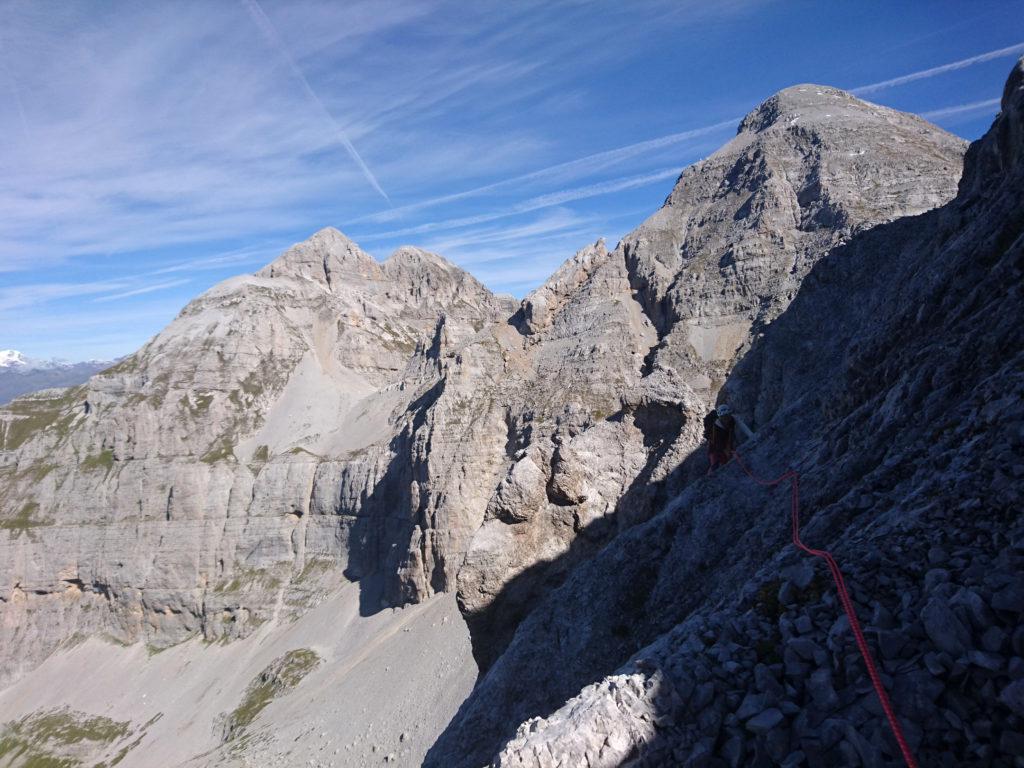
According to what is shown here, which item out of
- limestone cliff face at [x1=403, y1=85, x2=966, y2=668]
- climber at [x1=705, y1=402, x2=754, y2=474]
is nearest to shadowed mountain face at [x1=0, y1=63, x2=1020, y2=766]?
limestone cliff face at [x1=403, y1=85, x2=966, y2=668]

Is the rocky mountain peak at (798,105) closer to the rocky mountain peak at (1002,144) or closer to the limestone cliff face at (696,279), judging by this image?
the limestone cliff face at (696,279)

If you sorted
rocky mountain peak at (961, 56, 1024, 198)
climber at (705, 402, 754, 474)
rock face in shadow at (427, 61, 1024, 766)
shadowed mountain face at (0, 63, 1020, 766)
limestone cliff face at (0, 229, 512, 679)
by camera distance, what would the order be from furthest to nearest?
limestone cliff face at (0, 229, 512, 679), rocky mountain peak at (961, 56, 1024, 198), climber at (705, 402, 754, 474), shadowed mountain face at (0, 63, 1020, 766), rock face in shadow at (427, 61, 1024, 766)

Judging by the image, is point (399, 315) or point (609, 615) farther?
point (399, 315)

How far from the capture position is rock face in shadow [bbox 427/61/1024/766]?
18.8 ft

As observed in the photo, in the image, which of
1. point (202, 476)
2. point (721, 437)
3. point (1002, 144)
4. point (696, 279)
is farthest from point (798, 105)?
point (202, 476)

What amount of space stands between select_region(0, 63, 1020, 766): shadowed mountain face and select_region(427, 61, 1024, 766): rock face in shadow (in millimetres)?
101

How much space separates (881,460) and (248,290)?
13594 cm

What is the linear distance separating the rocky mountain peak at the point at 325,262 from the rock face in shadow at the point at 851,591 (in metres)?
139

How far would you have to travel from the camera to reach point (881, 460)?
1023 cm

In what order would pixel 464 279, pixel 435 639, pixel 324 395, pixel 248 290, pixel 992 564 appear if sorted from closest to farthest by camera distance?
1. pixel 992 564
2. pixel 435 639
3. pixel 324 395
4. pixel 248 290
5. pixel 464 279

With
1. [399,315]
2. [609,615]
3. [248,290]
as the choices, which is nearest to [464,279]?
[399,315]

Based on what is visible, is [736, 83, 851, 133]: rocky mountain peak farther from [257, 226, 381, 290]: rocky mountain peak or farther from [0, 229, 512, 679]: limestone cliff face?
[257, 226, 381, 290]: rocky mountain peak

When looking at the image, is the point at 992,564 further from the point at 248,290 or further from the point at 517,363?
the point at 248,290

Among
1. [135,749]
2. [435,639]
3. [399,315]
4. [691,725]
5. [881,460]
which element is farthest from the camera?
[399,315]
